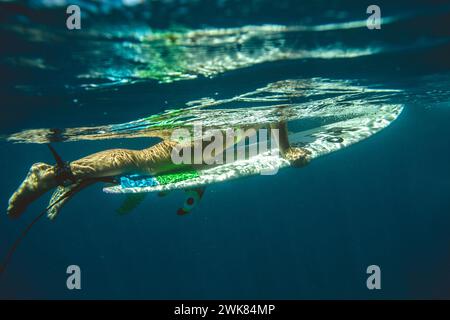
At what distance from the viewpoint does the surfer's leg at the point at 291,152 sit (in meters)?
7.94

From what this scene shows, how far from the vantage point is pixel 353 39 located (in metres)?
6.31

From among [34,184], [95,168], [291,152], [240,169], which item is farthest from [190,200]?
[34,184]

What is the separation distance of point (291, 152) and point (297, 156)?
0.95ft

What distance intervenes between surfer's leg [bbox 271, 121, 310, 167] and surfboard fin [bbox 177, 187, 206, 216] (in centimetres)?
240

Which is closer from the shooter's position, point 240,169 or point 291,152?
point 240,169

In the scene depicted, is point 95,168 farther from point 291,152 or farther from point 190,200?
point 291,152

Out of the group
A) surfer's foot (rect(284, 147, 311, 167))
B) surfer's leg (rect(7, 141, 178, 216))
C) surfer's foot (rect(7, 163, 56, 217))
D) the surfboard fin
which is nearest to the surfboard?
surfer's foot (rect(284, 147, 311, 167))

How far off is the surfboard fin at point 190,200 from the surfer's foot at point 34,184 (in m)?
2.87

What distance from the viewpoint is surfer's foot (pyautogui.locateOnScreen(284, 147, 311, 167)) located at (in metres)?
7.92

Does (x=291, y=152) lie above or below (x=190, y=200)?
above

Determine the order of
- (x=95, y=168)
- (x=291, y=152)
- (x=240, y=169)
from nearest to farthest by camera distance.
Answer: (x=95, y=168)
(x=240, y=169)
(x=291, y=152)

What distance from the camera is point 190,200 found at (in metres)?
7.87

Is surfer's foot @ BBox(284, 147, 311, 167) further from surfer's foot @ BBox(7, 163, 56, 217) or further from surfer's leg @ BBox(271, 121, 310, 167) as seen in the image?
surfer's foot @ BBox(7, 163, 56, 217)

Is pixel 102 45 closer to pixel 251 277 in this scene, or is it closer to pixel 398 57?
pixel 398 57
